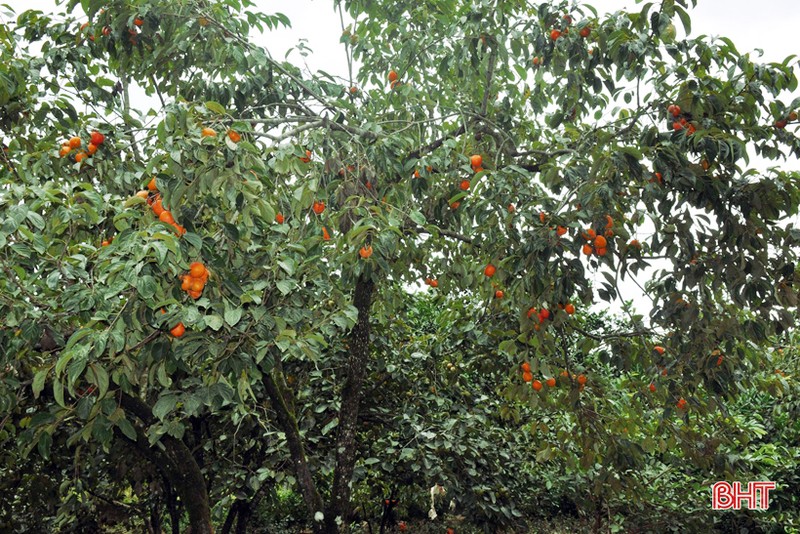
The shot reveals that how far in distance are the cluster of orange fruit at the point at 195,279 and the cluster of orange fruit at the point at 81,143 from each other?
1.40 metres

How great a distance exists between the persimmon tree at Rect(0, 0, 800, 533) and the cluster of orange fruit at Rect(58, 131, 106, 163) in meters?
0.01

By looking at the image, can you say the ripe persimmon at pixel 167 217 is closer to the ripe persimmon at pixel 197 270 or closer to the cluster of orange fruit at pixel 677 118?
the ripe persimmon at pixel 197 270

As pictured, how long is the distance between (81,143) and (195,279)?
1.46 meters

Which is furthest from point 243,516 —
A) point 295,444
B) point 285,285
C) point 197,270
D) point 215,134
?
point 215,134

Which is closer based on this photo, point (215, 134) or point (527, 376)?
point (215, 134)

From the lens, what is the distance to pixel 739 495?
5.32 metres

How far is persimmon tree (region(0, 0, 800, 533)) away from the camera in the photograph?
98.3 inches

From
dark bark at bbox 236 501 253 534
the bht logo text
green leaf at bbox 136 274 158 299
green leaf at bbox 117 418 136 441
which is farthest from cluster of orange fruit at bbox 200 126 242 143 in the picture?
the bht logo text

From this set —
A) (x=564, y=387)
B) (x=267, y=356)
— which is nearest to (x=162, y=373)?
(x=267, y=356)

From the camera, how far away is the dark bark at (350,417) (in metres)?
4.07

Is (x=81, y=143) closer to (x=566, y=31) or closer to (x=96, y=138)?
(x=96, y=138)

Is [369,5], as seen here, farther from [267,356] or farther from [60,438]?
[60,438]

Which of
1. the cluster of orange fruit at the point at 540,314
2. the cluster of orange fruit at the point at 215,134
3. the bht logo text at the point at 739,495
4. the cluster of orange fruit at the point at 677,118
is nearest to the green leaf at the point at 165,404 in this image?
the cluster of orange fruit at the point at 215,134

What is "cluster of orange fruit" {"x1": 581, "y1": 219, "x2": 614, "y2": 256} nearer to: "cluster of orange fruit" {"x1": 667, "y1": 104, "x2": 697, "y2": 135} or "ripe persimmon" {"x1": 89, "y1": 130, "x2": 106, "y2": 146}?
"cluster of orange fruit" {"x1": 667, "y1": 104, "x2": 697, "y2": 135}
